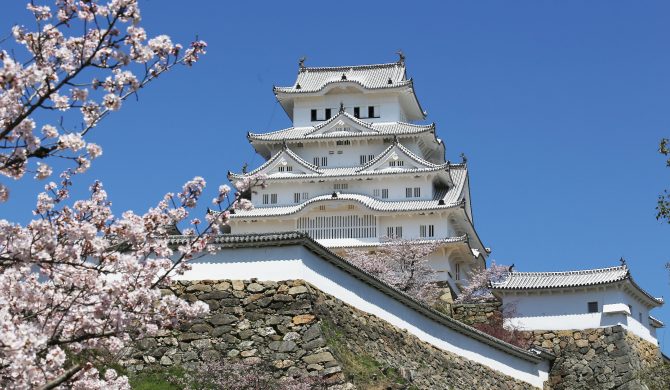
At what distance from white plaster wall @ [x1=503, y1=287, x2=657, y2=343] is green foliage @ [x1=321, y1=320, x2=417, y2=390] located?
13.7 metres

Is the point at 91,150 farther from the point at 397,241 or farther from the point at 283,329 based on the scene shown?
the point at 397,241

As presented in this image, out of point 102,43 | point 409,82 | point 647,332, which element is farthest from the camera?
point 409,82

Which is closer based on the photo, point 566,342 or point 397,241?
point 566,342

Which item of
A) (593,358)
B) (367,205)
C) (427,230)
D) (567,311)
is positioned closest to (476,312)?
(567,311)

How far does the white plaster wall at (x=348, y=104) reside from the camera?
2002 inches

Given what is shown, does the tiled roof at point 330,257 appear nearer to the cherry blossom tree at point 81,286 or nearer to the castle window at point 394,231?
the cherry blossom tree at point 81,286

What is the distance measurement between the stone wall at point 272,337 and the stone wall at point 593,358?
→ 1295 centimetres

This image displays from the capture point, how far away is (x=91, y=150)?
861 cm

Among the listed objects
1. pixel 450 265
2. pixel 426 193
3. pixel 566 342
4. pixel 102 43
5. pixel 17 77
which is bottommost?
pixel 17 77

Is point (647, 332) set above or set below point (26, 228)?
above

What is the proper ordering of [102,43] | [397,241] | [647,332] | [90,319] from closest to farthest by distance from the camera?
[102,43]
[90,319]
[647,332]
[397,241]

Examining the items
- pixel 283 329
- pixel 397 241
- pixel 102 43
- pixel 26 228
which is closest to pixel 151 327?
pixel 26 228

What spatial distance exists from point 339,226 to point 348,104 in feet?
28.3

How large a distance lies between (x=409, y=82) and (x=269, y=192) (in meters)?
9.30
